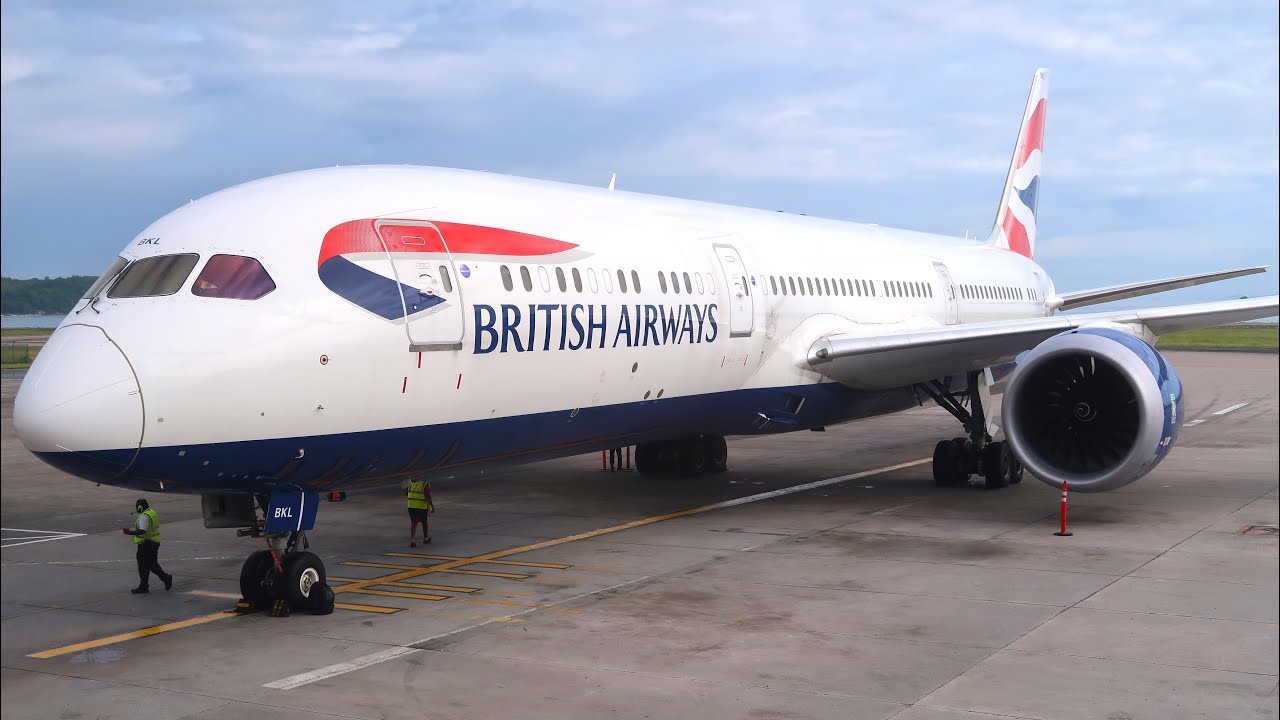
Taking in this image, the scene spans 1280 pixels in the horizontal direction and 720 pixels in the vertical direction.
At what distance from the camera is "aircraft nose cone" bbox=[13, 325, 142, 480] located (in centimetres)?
839

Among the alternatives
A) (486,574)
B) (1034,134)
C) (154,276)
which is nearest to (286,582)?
(486,574)

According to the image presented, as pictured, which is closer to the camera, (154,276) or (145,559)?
(154,276)

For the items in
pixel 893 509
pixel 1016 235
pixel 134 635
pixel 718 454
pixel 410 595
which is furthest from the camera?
pixel 1016 235

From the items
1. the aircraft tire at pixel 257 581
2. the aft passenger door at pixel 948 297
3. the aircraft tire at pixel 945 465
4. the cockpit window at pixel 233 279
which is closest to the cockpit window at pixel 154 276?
the cockpit window at pixel 233 279

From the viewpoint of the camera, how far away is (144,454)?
8.69 m

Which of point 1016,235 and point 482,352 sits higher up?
point 1016,235

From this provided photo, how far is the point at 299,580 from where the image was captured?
10.3m

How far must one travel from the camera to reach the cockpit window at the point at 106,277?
9570mm

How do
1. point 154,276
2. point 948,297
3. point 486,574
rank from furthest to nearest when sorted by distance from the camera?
point 948,297 < point 486,574 < point 154,276

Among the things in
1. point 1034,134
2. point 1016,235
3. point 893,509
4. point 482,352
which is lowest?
point 893,509

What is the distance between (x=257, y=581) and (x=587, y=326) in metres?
4.04

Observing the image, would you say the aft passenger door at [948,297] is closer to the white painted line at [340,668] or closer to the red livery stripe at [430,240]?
the red livery stripe at [430,240]

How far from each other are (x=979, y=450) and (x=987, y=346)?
260 centimetres

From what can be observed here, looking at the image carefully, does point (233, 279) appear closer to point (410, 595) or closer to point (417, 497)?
point (410, 595)
